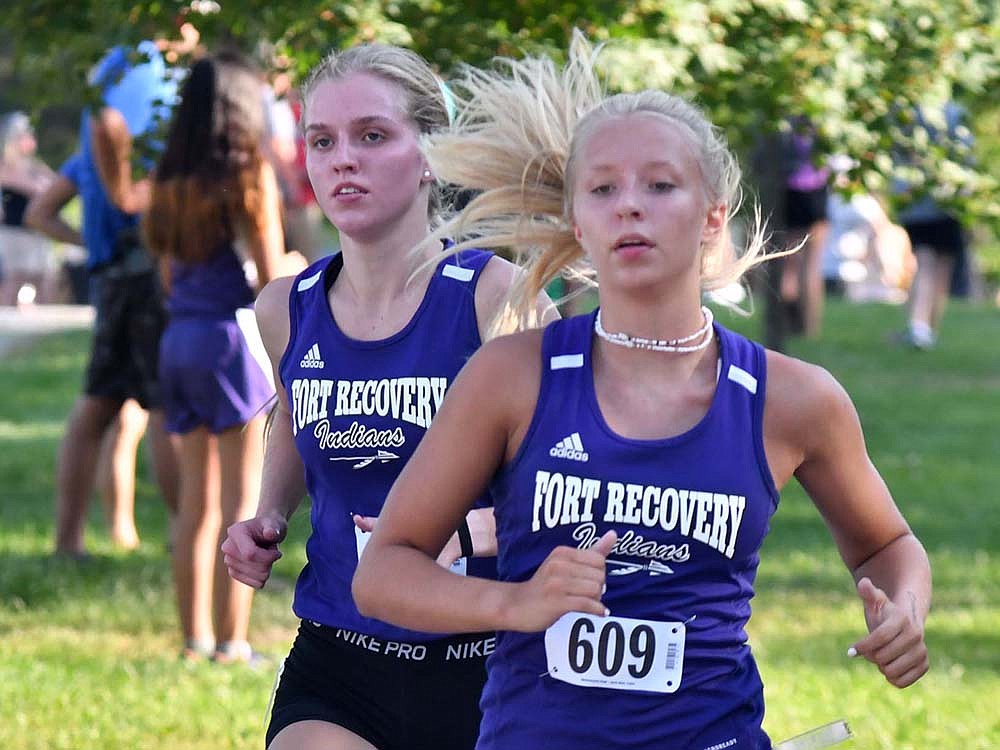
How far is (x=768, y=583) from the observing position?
7.27 metres

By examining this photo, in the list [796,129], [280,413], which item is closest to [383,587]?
[280,413]

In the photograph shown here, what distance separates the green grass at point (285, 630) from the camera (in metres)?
5.16

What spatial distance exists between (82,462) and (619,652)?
4992mm

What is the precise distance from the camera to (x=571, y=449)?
2.58 meters

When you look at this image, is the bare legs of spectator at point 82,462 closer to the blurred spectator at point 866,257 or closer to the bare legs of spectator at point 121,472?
the bare legs of spectator at point 121,472

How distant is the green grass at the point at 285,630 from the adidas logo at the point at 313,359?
101cm

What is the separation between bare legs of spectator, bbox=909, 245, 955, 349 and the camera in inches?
581

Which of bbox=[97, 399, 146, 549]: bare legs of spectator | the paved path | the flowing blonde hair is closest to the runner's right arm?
the flowing blonde hair

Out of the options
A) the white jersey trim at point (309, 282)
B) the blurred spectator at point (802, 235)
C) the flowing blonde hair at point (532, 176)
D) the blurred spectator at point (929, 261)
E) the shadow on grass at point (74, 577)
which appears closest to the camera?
the flowing blonde hair at point (532, 176)

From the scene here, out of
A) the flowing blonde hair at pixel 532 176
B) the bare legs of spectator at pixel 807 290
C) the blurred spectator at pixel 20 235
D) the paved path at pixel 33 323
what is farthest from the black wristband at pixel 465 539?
the blurred spectator at pixel 20 235

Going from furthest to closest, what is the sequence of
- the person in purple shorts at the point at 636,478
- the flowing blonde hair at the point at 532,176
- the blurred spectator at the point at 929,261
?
the blurred spectator at the point at 929,261 → the flowing blonde hair at the point at 532,176 → the person in purple shorts at the point at 636,478

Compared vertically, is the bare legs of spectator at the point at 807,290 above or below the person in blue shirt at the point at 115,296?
below

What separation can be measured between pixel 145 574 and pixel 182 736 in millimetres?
2187

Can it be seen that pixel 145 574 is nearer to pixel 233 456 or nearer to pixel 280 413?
pixel 233 456
